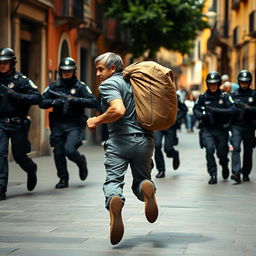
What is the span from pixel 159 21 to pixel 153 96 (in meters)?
19.2

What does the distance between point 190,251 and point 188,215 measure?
2201 mm

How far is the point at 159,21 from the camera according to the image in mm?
25766

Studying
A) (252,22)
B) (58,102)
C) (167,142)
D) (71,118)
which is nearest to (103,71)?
(58,102)

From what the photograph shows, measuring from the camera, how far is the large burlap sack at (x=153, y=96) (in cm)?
682

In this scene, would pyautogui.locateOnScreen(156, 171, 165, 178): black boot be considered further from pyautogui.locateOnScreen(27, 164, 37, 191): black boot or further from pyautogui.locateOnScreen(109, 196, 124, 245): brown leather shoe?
pyautogui.locateOnScreen(109, 196, 124, 245): brown leather shoe

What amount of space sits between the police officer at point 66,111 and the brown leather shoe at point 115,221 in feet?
16.5

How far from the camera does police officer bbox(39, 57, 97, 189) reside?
11.6 m

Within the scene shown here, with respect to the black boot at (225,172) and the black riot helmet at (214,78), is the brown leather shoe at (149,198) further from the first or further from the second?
the black boot at (225,172)

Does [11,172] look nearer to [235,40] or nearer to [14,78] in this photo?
[14,78]

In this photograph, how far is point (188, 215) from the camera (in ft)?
28.6

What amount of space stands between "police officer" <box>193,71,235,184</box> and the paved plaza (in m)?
0.47

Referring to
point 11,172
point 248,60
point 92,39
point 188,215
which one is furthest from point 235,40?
point 188,215

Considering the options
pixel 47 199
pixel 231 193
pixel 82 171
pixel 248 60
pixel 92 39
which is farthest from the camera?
pixel 248 60

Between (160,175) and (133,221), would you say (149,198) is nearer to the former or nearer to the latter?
(133,221)
